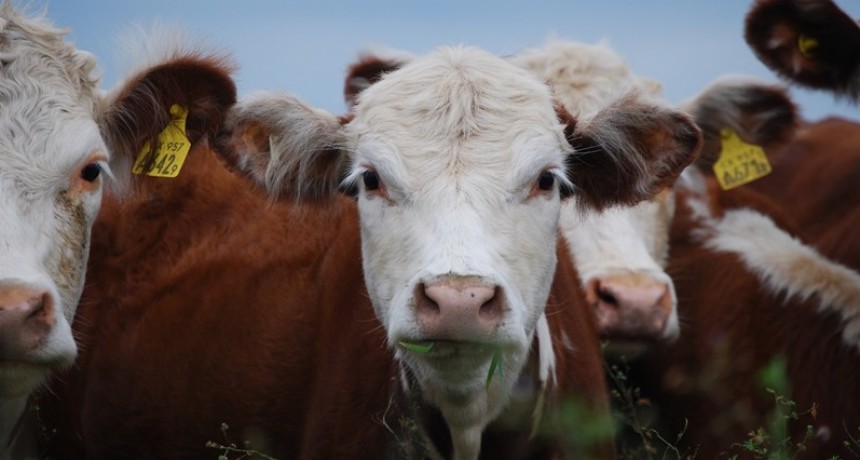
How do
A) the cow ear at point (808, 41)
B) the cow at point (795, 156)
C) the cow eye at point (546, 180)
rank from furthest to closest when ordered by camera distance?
the cow at point (795, 156)
the cow ear at point (808, 41)
the cow eye at point (546, 180)

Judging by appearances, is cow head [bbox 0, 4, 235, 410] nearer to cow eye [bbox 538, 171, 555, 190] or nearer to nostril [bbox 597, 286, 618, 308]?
cow eye [bbox 538, 171, 555, 190]

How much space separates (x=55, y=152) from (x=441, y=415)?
171 cm

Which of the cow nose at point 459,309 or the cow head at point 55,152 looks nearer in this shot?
the cow nose at point 459,309

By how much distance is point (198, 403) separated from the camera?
6.04 meters

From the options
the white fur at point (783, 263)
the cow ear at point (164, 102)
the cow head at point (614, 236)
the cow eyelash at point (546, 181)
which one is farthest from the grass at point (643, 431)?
the cow ear at point (164, 102)

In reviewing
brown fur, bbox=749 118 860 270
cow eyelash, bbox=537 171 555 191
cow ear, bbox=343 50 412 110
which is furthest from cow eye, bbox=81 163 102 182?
brown fur, bbox=749 118 860 270

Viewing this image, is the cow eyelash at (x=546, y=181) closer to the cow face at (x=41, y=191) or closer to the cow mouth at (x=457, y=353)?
the cow mouth at (x=457, y=353)

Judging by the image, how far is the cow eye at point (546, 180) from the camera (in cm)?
475

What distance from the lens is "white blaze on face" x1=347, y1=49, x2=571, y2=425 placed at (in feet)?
13.9

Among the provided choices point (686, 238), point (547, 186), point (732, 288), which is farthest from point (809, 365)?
point (547, 186)

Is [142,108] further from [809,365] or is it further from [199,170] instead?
[809,365]

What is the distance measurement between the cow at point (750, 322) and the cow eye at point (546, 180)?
1509mm

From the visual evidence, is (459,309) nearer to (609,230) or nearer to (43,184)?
(43,184)

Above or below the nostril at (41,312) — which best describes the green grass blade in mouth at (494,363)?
below
